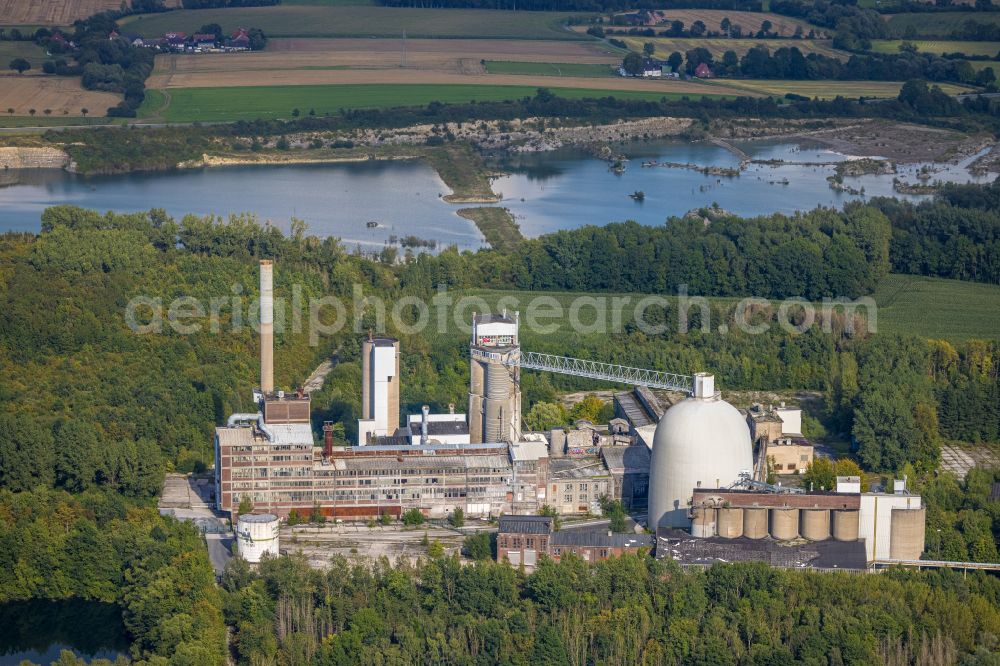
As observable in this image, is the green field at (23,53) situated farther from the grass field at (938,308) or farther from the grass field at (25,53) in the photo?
the grass field at (938,308)

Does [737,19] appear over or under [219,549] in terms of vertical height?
over

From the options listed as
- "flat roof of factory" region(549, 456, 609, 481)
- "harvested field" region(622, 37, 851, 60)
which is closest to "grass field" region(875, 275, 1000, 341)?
"flat roof of factory" region(549, 456, 609, 481)

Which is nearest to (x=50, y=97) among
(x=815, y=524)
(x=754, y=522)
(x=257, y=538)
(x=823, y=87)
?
(x=823, y=87)

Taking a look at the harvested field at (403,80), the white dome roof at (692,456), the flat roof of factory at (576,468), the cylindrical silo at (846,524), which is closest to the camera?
the cylindrical silo at (846,524)

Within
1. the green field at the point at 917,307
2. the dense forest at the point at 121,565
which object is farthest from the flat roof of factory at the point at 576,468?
the green field at the point at 917,307

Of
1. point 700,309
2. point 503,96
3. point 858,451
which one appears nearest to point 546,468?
point 858,451

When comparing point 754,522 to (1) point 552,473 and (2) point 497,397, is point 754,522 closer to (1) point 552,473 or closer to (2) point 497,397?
(1) point 552,473
